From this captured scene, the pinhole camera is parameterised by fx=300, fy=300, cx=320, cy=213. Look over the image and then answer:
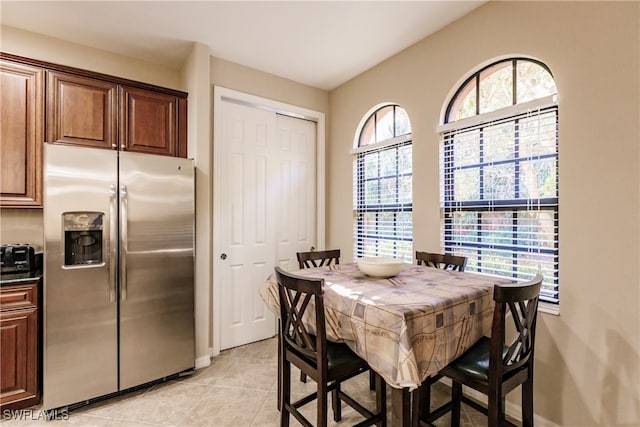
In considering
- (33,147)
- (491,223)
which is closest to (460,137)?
(491,223)

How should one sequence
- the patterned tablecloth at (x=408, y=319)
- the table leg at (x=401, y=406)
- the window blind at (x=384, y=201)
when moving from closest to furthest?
the patterned tablecloth at (x=408, y=319), the table leg at (x=401, y=406), the window blind at (x=384, y=201)

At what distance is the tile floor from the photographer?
6.51ft

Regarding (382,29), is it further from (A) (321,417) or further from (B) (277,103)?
(A) (321,417)

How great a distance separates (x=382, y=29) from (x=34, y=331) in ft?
11.5

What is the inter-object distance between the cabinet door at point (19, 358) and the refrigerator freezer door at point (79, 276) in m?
0.20

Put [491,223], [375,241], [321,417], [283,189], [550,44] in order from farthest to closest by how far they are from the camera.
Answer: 1. [283,189]
2. [375,241]
3. [491,223]
4. [550,44]
5. [321,417]

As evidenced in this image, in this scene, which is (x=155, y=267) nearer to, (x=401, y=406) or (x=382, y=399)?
(x=382, y=399)

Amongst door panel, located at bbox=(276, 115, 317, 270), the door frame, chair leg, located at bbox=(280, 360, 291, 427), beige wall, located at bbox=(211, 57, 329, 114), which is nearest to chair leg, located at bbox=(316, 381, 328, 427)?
chair leg, located at bbox=(280, 360, 291, 427)

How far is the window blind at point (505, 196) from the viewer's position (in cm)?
194

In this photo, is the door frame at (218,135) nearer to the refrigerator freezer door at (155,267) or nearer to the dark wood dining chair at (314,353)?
the refrigerator freezer door at (155,267)

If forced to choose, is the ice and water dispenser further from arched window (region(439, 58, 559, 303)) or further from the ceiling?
arched window (region(439, 58, 559, 303))

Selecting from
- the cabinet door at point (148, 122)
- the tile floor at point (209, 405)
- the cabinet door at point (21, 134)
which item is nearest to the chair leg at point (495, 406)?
the tile floor at point (209, 405)

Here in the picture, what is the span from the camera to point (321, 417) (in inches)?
58.7

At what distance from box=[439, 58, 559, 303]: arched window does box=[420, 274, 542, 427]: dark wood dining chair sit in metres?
0.63
